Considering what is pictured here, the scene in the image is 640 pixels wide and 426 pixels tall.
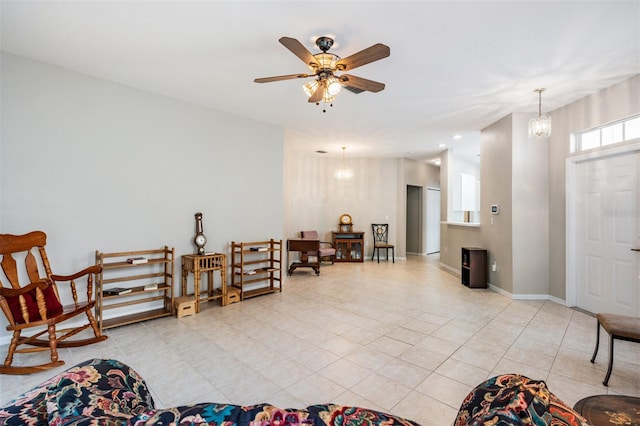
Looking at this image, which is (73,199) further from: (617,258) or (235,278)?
(617,258)

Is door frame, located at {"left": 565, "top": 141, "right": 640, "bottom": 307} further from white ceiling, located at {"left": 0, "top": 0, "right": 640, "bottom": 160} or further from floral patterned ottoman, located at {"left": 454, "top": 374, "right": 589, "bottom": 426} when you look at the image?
floral patterned ottoman, located at {"left": 454, "top": 374, "right": 589, "bottom": 426}

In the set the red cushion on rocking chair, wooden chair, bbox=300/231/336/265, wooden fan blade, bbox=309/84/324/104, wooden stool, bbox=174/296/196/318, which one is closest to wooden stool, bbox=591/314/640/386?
wooden fan blade, bbox=309/84/324/104

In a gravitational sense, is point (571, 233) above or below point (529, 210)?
below

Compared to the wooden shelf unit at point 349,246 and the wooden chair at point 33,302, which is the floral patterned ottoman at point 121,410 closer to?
the wooden chair at point 33,302

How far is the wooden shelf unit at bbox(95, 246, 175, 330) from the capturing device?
3.26 m

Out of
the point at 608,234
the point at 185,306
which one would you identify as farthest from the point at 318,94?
the point at 608,234

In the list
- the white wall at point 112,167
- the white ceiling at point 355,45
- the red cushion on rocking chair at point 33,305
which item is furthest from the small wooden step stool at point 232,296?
the white ceiling at point 355,45

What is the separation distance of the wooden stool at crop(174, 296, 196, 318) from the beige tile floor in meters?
0.10

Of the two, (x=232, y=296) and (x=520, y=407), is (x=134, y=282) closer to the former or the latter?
(x=232, y=296)

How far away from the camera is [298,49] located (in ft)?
7.31

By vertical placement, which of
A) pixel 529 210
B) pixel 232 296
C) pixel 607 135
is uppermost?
pixel 607 135

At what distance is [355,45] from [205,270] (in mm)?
3307

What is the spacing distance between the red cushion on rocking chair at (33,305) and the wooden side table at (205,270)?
1.36 meters

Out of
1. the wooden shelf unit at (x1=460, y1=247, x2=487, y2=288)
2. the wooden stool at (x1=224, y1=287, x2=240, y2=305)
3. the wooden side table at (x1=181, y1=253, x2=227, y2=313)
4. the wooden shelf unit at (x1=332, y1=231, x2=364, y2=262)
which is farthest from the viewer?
the wooden shelf unit at (x1=332, y1=231, x2=364, y2=262)
